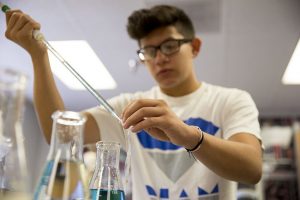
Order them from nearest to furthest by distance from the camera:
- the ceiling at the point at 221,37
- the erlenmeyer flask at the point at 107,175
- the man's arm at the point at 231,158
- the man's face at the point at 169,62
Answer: the erlenmeyer flask at the point at 107,175 → the man's arm at the point at 231,158 → the man's face at the point at 169,62 → the ceiling at the point at 221,37

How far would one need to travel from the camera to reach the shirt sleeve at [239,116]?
88 centimetres

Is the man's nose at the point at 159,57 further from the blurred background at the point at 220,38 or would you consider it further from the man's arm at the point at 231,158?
the blurred background at the point at 220,38

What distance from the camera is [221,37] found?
103 inches

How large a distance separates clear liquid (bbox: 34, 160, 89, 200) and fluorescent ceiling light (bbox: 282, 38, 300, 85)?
263 centimetres

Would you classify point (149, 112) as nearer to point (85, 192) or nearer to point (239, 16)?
point (85, 192)

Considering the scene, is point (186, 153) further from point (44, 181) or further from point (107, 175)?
point (44, 181)

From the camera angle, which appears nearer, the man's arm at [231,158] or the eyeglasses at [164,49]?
the man's arm at [231,158]

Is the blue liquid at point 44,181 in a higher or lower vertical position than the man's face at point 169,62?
lower

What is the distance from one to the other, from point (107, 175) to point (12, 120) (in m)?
0.15

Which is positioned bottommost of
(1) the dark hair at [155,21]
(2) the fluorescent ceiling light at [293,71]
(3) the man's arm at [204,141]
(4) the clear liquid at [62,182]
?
(4) the clear liquid at [62,182]

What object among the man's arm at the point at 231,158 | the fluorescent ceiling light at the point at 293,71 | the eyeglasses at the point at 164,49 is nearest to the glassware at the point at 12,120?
the man's arm at the point at 231,158

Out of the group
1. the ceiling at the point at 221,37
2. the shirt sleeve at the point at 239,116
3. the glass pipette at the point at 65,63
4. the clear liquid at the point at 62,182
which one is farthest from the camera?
the ceiling at the point at 221,37

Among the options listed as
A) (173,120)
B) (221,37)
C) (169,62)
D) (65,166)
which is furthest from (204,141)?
(221,37)

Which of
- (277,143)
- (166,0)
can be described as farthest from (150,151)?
(277,143)
